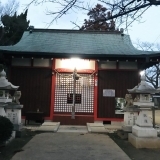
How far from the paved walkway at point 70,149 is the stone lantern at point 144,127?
83cm

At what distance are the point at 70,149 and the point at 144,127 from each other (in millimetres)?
2681

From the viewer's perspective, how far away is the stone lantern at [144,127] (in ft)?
25.4

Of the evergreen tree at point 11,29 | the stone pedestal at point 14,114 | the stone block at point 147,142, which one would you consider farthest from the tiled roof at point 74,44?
the evergreen tree at point 11,29

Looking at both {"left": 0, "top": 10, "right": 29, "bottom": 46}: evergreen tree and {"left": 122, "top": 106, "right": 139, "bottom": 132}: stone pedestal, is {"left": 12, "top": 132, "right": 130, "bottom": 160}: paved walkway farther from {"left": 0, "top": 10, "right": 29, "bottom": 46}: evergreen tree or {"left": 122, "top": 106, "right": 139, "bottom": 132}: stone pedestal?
{"left": 0, "top": 10, "right": 29, "bottom": 46}: evergreen tree

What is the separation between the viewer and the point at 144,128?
26.2ft

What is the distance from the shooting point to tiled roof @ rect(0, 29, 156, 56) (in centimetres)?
1306

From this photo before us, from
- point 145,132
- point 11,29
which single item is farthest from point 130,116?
point 11,29

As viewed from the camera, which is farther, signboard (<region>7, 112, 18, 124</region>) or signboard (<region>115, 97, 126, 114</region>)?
signboard (<region>115, 97, 126, 114</region>)

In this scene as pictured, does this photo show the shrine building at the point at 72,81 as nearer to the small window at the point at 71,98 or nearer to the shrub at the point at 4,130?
the small window at the point at 71,98

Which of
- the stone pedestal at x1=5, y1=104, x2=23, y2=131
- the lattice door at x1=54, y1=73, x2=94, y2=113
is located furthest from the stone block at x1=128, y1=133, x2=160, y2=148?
the lattice door at x1=54, y1=73, x2=94, y2=113

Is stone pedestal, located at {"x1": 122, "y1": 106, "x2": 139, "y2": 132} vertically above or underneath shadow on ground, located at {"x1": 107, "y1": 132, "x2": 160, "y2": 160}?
above

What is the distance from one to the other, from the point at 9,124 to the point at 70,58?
6469 millimetres

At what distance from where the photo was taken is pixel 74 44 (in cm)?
1506

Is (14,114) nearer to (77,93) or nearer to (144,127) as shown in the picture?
(144,127)
